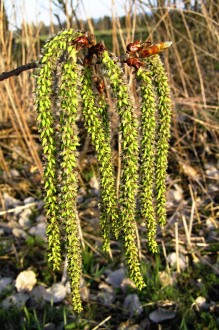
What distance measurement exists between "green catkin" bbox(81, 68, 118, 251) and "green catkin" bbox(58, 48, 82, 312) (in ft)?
0.20

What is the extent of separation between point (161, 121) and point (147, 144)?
7 cm

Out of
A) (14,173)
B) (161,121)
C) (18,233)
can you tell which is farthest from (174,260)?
(161,121)

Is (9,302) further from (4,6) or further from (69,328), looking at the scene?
(4,6)

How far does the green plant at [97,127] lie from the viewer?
866 millimetres

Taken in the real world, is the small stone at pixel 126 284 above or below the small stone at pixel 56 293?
below

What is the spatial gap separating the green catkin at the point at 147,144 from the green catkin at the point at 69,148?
13cm

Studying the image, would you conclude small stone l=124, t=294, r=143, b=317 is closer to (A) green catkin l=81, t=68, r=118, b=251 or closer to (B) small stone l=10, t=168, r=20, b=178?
(A) green catkin l=81, t=68, r=118, b=251

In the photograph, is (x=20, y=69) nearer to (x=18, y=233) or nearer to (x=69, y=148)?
(x=69, y=148)

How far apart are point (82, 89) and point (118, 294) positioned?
1596 mm

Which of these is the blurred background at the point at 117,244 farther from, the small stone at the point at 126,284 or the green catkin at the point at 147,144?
the green catkin at the point at 147,144

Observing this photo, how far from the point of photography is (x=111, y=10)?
110 inches

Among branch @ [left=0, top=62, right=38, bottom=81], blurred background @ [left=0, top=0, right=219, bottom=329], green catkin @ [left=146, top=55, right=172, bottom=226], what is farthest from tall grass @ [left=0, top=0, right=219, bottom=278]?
branch @ [left=0, top=62, right=38, bottom=81]

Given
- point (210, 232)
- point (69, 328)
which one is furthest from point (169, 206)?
point (69, 328)

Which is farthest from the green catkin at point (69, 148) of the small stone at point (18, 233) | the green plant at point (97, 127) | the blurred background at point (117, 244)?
the small stone at point (18, 233)
